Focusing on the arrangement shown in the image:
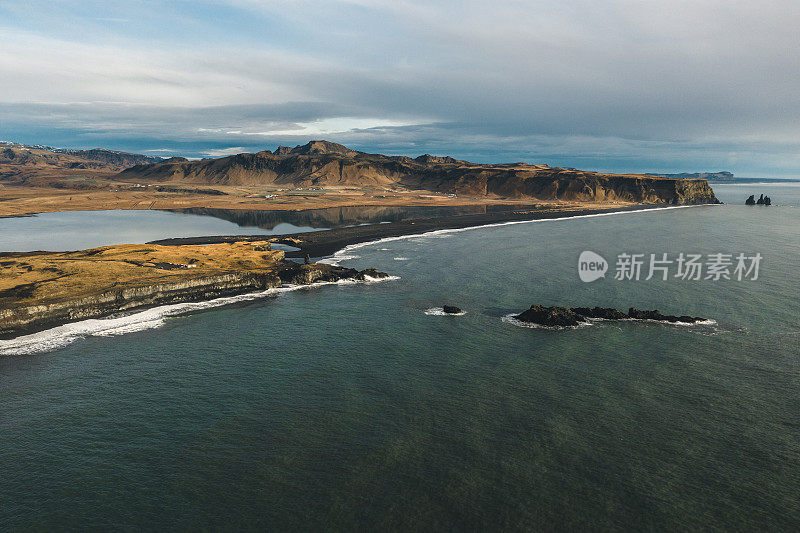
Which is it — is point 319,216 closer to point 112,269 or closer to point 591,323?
point 112,269

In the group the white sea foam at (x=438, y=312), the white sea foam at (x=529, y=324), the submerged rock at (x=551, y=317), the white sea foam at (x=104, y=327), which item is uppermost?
the submerged rock at (x=551, y=317)

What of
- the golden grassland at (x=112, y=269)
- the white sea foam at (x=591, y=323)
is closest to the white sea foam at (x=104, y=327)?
the golden grassland at (x=112, y=269)

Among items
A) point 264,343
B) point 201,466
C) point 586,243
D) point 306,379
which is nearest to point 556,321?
point 306,379

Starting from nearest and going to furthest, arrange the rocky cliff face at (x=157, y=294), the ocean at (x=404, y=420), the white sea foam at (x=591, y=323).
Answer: the ocean at (x=404, y=420) < the rocky cliff face at (x=157, y=294) < the white sea foam at (x=591, y=323)

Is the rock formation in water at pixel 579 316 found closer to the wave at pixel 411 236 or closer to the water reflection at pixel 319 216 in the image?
the wave at pixel 411 236

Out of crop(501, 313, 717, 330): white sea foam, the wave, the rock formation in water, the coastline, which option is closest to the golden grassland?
the coastline

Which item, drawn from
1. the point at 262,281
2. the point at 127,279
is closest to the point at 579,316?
the point at 262,281

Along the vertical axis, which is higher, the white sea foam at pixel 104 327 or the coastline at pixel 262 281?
the coastline at pixel 262 281

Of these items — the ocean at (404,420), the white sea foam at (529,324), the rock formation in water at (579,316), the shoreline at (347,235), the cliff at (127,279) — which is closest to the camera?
the ocean at (404,420)

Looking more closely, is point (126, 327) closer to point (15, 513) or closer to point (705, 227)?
point (15, 513)
